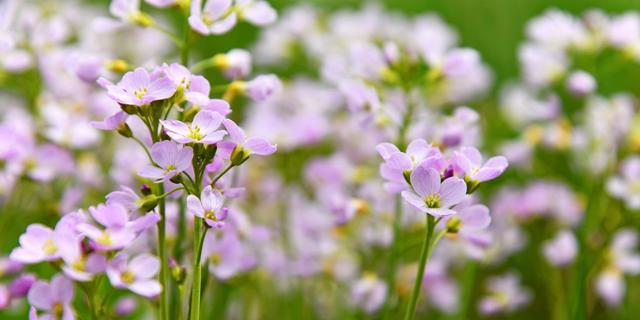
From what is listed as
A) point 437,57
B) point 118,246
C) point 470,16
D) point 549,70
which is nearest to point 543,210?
point 549,70

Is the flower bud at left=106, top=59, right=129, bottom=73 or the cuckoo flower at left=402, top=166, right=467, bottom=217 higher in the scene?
the flower bud at left=106, top=59, right=129, bottom=73

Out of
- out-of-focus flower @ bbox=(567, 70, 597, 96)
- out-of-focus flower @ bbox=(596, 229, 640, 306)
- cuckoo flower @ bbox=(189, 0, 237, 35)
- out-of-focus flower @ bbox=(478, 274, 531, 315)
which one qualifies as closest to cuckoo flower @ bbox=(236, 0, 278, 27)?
cuckoo flower @ bbox=(189, 0, 237, 35)

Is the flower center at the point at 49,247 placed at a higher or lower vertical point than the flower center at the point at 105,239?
lower

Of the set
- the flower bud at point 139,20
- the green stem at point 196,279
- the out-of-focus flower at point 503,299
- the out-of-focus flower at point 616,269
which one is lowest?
the out-of-focus flower at point 503,299

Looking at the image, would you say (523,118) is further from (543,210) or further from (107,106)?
(107,106)

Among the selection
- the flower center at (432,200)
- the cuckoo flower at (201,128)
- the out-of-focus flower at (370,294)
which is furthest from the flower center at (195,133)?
the out-of-focus flower at (370,294)

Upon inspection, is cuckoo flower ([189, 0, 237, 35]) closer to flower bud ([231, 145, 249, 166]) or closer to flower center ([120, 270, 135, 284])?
flower bud ([231, 145, 249, 166])

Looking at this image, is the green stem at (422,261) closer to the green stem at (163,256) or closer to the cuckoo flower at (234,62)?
the green stem at (163,256)
